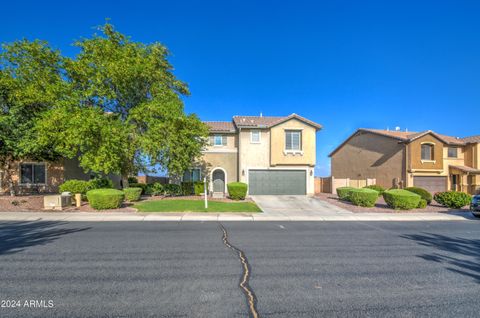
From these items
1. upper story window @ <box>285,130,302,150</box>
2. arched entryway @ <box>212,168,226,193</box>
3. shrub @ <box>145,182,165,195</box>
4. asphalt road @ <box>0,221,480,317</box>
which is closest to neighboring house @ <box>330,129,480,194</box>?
upper story window @ <box>285,130,302,150</box>

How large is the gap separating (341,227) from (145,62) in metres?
16.5

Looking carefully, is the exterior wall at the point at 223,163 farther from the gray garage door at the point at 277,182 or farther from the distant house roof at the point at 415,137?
the distant house roof at the point at 415,137

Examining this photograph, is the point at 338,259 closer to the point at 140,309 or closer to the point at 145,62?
the point at 140,309

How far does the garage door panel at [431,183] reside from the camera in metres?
25.3

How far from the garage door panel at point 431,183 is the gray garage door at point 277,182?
12331 mm

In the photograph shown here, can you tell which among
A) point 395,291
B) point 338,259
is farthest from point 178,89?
point 395,291

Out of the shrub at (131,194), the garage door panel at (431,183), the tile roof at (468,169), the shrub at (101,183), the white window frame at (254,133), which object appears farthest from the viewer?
the garage door panel at (431,183)

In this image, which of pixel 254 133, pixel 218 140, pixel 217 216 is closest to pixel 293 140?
pixel 254 133

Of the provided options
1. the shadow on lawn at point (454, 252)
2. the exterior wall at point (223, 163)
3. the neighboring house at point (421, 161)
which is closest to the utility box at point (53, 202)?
the exterior wall at point (223, 163)

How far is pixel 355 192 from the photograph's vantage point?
17.5 meters

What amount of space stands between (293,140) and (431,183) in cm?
1599

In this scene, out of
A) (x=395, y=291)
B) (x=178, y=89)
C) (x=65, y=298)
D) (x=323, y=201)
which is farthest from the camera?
(x=178, y=89)

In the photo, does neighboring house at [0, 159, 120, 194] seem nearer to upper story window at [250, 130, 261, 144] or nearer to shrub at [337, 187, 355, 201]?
upper story window at [250, 130, 261, 144]

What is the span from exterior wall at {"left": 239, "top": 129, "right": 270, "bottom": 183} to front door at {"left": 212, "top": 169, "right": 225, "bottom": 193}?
2213 millimetres
